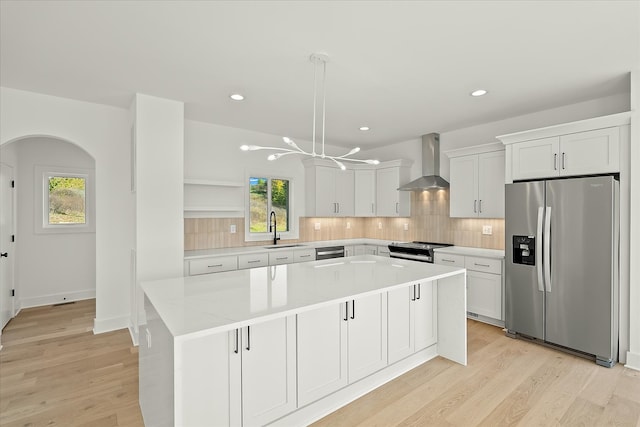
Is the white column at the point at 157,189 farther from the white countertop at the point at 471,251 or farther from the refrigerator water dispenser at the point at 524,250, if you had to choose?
the refrigerator water dispenser at the point at 524,250

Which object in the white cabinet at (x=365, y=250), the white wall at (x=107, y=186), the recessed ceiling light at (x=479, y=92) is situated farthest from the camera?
the white cabinet at (x=365, y=250)

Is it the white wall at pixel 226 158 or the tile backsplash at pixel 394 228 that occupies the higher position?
the white wall at pixel 226 158

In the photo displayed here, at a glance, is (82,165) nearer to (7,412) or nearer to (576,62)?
(7,412)

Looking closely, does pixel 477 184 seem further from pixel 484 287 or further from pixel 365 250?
pixel 365 250

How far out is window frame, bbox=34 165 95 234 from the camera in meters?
4.57

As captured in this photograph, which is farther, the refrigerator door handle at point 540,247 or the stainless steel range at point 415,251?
the stainless steel range at point 415,251

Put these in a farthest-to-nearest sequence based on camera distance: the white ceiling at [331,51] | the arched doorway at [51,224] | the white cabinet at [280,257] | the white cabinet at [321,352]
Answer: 1. the arched doorway at [51,224]
2. the white cabinet at [280,257]
3. the white cabinet at [321,352]
4. the white ceiling at [331,51]

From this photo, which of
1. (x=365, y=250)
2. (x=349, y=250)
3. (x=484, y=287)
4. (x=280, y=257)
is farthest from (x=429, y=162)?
(x=280, y=257)

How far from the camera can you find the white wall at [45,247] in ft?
14.7

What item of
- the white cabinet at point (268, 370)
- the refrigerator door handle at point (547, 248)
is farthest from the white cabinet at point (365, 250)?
the white cabinet at point (268, 370)

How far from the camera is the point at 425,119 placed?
13.9ft

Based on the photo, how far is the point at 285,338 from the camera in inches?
79.7

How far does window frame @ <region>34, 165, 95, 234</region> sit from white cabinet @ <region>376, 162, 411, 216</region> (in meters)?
4.65

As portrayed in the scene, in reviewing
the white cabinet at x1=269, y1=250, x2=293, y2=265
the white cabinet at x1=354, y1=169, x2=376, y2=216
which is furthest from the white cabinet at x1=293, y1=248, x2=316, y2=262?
the white cabinet at x1=354, y1=169, x2=376, y2=216
